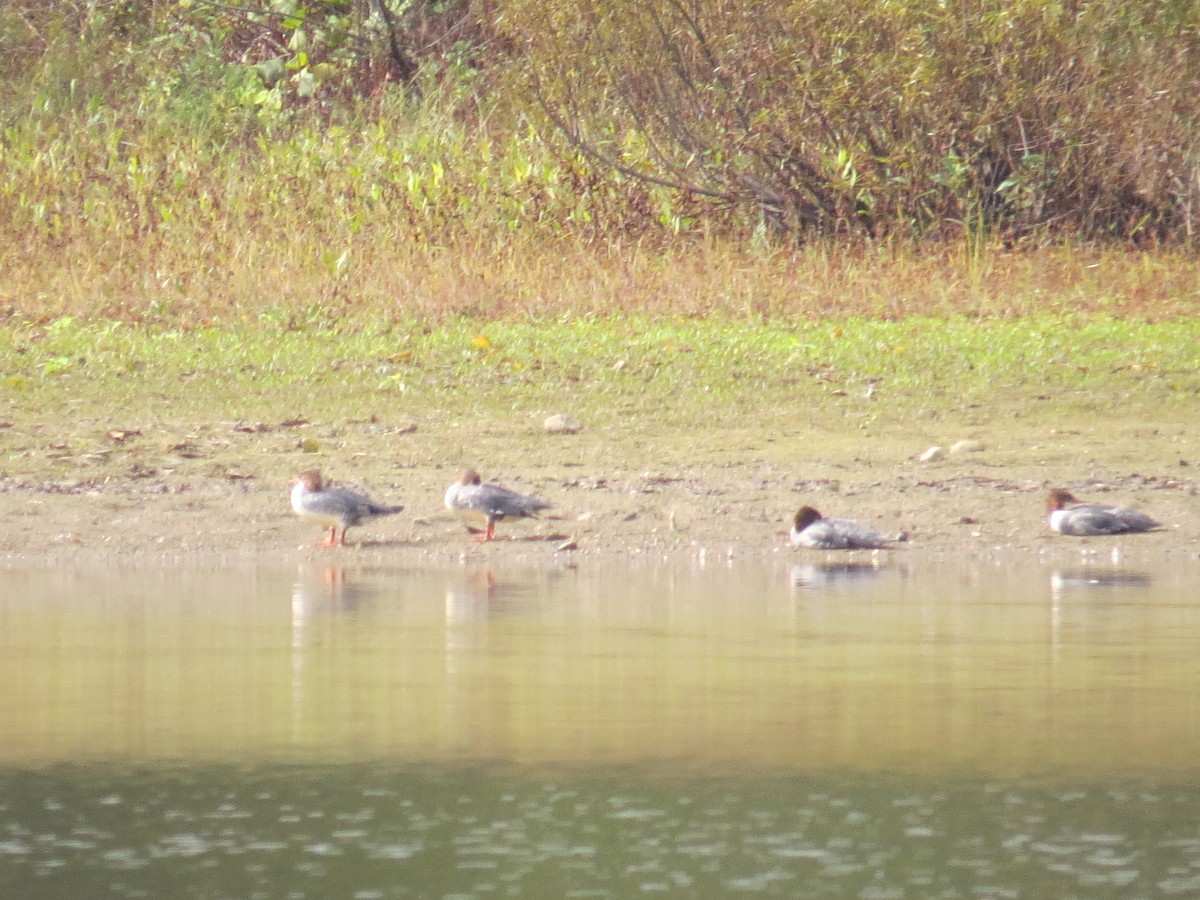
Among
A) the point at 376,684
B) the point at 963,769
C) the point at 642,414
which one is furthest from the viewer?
the point at 642,414

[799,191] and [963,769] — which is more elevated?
[799,191]

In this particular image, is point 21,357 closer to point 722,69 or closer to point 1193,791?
point 722,69

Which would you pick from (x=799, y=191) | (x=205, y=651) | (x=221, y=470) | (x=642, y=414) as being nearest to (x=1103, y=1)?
(x=799, y=191)

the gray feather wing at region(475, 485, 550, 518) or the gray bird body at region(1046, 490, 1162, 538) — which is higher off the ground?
the gray feather wing at region(475, 485, 550, 518)

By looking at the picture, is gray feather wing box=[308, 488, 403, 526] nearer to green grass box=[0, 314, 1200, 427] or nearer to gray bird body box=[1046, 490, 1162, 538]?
green grass box=[0, 314, 1200, 427]

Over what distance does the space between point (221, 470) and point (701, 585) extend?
3145mm

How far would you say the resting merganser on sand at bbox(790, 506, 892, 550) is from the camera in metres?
8.70

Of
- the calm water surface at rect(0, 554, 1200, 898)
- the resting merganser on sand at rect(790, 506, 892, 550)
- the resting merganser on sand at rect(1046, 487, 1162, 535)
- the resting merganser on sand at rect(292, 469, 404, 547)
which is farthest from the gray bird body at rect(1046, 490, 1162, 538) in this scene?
the resting merganser on sand at rect(292, 469, 404, 547)

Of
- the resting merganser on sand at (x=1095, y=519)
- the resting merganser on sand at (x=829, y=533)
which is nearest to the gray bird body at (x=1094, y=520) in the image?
the resting merganser on sand at (x=1095, y=519)

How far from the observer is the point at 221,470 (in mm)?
10141

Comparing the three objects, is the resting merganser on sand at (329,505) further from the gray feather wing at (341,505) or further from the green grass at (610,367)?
the green grass at (610,367)

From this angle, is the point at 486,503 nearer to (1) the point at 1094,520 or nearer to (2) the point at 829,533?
(2) the point at 829,533

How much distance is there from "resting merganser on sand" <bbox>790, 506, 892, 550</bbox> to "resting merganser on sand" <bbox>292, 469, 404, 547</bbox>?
6.03 feet

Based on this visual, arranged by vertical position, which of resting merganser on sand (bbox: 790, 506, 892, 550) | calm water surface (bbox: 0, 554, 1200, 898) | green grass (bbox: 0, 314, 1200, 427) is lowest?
calm water surface (bbox: 0, 554, 1200, 898)
